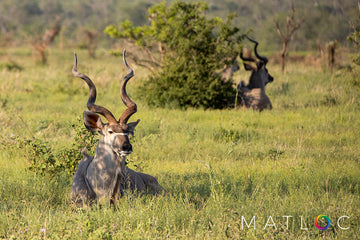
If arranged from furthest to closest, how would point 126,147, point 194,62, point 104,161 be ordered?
point 194,62 < point 104,161 < point 126,147

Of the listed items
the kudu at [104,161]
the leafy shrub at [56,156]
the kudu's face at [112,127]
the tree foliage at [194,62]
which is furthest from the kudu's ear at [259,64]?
the kudu's face at [112,127]

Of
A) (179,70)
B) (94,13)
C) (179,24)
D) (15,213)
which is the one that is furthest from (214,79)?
(94,13)

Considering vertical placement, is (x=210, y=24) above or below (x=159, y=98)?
above

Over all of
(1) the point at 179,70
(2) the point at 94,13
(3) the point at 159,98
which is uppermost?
(2) the point at 94,13

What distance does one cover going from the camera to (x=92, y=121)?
488 centimetres

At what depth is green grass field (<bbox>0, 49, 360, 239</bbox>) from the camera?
15.0 feet

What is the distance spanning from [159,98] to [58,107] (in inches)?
105

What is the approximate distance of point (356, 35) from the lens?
40.9ft

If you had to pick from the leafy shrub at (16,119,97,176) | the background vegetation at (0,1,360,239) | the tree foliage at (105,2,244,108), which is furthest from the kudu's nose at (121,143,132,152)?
the tree foliage at (105,2,244,108)

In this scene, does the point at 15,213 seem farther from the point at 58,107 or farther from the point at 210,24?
the point at 210,24

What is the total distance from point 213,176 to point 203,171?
1348mm

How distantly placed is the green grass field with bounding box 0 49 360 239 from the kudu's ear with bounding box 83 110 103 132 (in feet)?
2.85

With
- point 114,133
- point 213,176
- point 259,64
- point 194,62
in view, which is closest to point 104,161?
point 114,133

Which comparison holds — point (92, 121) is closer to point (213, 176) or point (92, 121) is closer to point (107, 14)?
point (213, 176)
